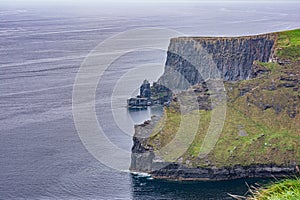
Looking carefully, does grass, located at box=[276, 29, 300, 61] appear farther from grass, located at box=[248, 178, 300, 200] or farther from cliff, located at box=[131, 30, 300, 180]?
grass, located at box=[248, 178, 300, 200]

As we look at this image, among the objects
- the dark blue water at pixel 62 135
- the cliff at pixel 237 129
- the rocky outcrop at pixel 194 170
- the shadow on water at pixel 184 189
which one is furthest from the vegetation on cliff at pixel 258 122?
the dark blue water at pixel 62 135

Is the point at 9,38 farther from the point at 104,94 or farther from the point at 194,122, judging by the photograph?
the point at 194,122

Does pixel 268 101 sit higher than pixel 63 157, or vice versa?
pixel 268 101

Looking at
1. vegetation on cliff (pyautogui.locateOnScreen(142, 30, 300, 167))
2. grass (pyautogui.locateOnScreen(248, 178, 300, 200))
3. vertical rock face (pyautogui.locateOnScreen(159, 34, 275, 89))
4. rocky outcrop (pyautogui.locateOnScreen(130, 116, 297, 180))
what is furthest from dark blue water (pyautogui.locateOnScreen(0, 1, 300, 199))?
grass (pyautogui.locateOnScreen(248, 178, 300, 200))

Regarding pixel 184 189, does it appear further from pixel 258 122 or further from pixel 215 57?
pixel 215 57

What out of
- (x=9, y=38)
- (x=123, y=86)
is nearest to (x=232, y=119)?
(x=123, y=86)
